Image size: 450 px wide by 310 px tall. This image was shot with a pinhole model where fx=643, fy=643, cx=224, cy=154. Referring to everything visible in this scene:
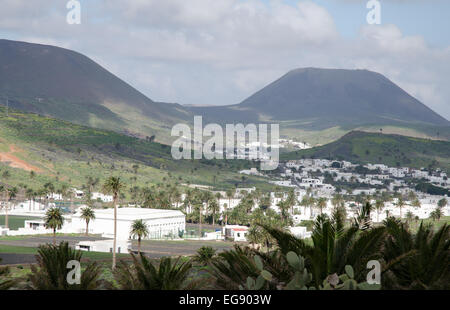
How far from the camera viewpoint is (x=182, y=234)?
440 feet

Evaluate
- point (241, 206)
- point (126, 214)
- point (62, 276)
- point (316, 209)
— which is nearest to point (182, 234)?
point (126, 214)

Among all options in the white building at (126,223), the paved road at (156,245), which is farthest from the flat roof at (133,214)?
the paved road at (156,245)

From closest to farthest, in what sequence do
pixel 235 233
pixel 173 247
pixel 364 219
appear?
pixel 364 219 < pixel 173 247 < pixel 235 233

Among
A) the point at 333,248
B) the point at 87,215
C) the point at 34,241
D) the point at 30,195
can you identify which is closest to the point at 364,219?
the point at 333,248

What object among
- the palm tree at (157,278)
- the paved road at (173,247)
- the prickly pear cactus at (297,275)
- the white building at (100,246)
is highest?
the prickly pear cactus at (297,275)

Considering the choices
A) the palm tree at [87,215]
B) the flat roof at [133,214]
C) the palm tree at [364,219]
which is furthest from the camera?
the flat roof at [133,214]

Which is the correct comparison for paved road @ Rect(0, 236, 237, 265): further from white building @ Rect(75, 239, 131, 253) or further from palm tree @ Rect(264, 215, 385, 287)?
palm tree @ Rect(264, 215, 385, 287)

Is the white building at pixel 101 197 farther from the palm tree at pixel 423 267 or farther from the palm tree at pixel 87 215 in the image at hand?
the palm tree at pixel 423 267

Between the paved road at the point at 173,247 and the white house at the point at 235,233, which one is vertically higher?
the white house at the point at 235,233

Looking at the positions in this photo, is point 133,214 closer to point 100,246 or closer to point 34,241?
point 34,241

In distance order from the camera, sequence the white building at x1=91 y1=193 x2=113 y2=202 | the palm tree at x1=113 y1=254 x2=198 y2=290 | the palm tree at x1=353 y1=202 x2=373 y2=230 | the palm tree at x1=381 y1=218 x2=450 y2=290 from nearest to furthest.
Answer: the palm tree at x1=381 y1=218 x2=450 y2=290
the palm tree at x1=113 y1=254 x2=198 y2=290
the palm tree at x1=353 y1=202 x2=373 y2=230
the white building at x1=91 y1=193 x2=113 y2=202

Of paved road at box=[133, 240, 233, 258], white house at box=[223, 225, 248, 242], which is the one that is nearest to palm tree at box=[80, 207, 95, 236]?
paved road at box=[133, 240, 233, 258]

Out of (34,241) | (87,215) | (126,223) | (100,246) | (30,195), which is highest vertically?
(30,195)
